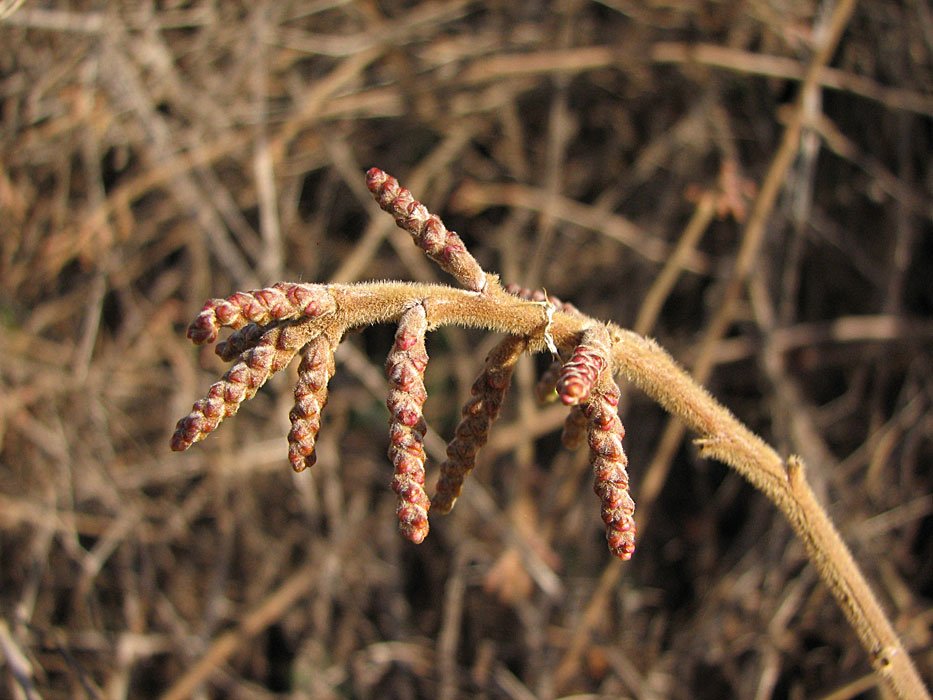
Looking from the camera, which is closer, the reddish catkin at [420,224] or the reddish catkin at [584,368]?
the reddish catkin at [584,368]

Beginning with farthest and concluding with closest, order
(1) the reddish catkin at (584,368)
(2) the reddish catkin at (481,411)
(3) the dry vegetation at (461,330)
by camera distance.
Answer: (3) the dry vegetation at (461,330)
(2) the reddish catkin at (481,411)
(1) the reddish catkin at (584,368)

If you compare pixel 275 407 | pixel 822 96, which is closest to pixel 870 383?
A: pixel 822 96

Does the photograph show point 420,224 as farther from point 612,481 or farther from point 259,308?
point 612,481

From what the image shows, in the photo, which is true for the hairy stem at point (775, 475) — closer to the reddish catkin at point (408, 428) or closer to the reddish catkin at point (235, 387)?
the reddish catkin at point (408, 428)

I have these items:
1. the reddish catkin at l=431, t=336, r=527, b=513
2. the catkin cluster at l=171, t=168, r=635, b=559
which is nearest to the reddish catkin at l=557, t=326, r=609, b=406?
the catkin cluster at l=171, t=168, r=635, b=559

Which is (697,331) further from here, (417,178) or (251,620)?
(251,620)

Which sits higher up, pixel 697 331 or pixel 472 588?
pixel 697 331

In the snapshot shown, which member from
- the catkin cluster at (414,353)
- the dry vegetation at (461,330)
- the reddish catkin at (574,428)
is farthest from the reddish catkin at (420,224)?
the dry vegetation at (461,330)
